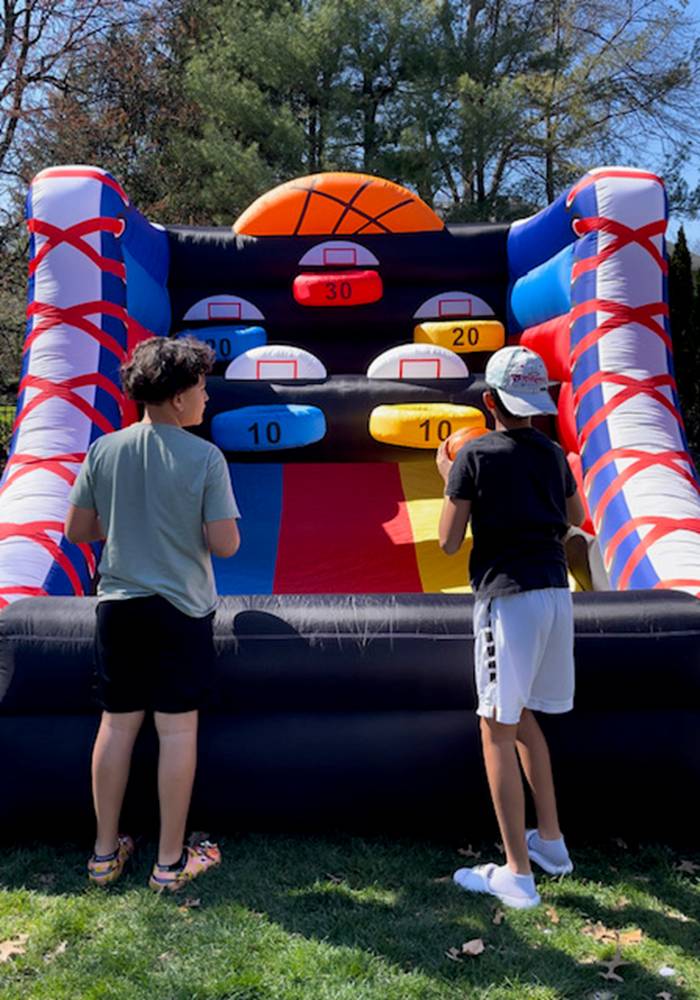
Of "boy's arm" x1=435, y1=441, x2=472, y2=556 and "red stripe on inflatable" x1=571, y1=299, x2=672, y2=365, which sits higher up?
"red stripe on inflatable" x1=571, y1=299, x2=672, y2=365

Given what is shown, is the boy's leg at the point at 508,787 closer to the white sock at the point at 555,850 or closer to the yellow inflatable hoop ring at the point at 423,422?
the white sock at the point at 555,850

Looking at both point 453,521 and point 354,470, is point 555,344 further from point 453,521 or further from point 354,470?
point 453,521

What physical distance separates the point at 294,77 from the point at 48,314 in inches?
386

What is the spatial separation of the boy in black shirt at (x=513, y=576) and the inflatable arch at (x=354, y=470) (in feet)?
0.88

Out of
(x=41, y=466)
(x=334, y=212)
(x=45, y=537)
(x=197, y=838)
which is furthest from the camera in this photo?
(x=334, y=212)

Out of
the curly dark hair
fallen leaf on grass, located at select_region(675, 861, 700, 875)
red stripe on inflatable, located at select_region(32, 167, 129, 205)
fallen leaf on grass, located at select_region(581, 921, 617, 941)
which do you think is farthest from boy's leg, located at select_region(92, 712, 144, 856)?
red stripe on inflatable, located at select_region(32, 167, 129, 205)

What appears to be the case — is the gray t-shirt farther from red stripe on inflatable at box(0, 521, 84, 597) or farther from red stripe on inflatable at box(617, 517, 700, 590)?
red stripe on inflatable at box(617, 517, 700, 590)

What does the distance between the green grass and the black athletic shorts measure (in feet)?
1.47

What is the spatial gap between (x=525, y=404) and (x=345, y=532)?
1839mm

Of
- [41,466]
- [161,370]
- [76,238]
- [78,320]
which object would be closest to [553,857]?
[161,370]

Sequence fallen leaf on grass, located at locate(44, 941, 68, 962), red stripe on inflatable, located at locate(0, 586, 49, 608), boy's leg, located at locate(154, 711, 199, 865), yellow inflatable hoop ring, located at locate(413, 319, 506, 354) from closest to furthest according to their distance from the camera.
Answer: fallen leaf on grass, located at locate(44, 941, 68, 962), boy's leg, located at locate(154, 711, 199, 865), red stripe on inflatable, located at locate(0, 586, 49, 608), yellow inflatable hoop ring, located at locate(413, 319, 506, 354)

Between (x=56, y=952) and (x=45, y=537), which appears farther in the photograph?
(x=45, y=537)

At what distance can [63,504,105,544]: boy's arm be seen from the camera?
2.17m

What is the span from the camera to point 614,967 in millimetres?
1853
